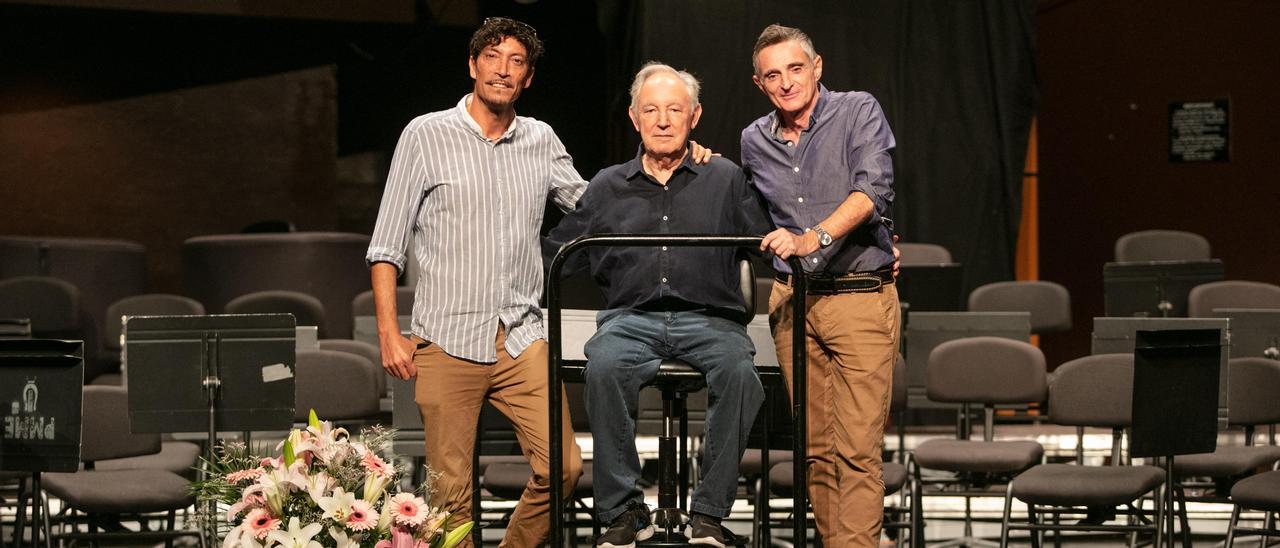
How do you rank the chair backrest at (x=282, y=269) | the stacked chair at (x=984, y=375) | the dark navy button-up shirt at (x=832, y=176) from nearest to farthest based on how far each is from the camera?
1. the dark navy button-up shirt at (x=832, y=176)
2. the stacked chair at (x=984, y=375)
3. the chair backrest at (x=282, y=269)

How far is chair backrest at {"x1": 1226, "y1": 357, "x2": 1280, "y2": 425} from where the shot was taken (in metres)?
5.58

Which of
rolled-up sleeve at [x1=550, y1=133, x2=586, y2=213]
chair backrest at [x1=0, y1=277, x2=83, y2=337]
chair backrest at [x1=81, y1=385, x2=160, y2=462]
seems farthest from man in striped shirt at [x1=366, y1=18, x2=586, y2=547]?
chair backrest at [x1=0, y1=277, x2=83, y2=337]

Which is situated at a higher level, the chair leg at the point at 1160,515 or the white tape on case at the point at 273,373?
the white tape on case at the point at 273,373

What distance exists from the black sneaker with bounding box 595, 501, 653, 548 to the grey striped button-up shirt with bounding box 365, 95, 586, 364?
22.5 inches

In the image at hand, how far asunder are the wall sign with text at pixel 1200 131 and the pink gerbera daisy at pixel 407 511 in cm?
821

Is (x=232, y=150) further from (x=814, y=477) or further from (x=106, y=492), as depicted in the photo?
(x=814, y=477)

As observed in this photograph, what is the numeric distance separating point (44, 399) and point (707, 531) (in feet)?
7.64

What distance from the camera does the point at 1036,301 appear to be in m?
7.91

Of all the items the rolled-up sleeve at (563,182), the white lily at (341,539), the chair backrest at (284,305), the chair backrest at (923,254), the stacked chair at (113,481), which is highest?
the rolled-up sleeve at (563,182)

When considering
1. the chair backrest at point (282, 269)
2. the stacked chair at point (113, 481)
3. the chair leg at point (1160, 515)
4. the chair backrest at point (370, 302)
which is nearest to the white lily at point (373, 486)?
the stacked chair at point (113, 481)

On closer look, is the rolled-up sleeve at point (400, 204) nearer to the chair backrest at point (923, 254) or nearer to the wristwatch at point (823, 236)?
the wristwatch at point (823, 236)

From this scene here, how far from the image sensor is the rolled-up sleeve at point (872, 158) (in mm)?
3734

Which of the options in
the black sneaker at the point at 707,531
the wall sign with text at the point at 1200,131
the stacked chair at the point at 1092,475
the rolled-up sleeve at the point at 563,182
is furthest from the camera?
the wall sign with text at the point at 1200,131

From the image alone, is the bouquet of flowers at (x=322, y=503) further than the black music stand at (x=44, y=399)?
No
